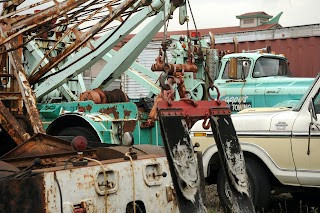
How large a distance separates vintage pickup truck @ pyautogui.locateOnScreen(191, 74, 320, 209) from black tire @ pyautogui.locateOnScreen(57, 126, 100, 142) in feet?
7.61

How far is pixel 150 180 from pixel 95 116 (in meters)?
4.64

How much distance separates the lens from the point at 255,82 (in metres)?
12.0

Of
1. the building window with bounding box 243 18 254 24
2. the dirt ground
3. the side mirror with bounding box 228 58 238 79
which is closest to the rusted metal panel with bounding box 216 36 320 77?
the side mirror with bounding box 228 58 238 79

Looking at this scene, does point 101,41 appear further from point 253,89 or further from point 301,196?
point 301,196

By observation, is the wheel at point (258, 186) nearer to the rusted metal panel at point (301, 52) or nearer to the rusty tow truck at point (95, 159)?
the rusty tow truck at point (95, 159)

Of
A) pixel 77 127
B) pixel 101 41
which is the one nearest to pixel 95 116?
pixel 77 127

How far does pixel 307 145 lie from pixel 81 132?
4.05 m

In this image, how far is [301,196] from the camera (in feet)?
28.8

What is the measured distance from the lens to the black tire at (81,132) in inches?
385

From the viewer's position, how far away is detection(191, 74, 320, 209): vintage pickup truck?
7.30 metres

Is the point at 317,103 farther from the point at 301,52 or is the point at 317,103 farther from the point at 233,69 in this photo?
the point at 301,52

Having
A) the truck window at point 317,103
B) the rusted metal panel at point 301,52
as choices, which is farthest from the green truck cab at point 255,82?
the rusted metal panel at point 301,52

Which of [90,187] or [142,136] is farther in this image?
[142,136]

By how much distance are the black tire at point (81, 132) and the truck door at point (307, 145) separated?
3548 mm
